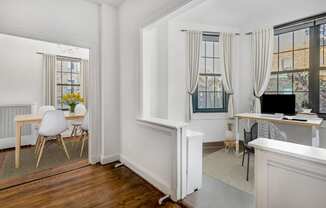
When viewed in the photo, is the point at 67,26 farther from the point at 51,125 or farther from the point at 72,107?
the point at 72,107

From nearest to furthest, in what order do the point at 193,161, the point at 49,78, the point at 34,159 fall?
the point at 193,161 < the point at 34,159 < the point at 49,78

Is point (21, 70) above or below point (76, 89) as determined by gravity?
above

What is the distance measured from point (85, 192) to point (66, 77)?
3.98m

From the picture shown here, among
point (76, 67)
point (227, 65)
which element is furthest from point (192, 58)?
point (76, 67)

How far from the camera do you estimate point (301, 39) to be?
352 cm

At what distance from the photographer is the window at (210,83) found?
14.0 feet

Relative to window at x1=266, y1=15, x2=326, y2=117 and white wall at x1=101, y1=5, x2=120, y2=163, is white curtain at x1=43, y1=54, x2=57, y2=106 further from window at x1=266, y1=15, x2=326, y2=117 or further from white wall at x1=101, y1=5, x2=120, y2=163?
window at x1=266, y1=15, x2=326, y2=117

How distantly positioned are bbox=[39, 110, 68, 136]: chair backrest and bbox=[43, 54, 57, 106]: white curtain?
1.67 meters

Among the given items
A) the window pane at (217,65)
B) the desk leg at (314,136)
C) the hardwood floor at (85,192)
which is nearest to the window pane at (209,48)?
the window pane at (217,65)

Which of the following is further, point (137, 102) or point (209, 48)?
point (209, 48)

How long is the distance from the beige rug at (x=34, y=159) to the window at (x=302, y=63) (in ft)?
14.3

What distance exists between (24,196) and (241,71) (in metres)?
4.59

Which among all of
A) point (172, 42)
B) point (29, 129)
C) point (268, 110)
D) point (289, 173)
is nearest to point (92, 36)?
point (172, 42)

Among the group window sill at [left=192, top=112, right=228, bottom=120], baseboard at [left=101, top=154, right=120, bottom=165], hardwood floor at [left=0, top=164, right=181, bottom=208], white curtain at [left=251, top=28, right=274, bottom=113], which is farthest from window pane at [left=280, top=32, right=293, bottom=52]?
baseboard at [left=101, top=154, right=120, bottom=165]
